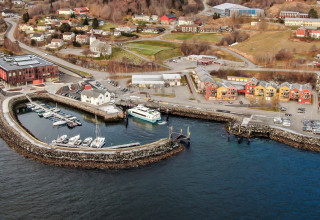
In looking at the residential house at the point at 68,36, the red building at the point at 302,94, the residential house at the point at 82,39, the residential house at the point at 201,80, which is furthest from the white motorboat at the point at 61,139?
the residential house at the point at 68,36

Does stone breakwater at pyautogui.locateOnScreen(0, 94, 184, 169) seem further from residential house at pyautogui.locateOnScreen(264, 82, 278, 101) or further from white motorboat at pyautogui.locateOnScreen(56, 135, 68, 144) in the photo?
residential house at pyautogui.locateOnScreen(264, 82, 278, 101)

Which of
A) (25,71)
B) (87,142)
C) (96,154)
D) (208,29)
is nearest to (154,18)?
(208,29)

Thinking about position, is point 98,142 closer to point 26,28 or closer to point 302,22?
point 302,22

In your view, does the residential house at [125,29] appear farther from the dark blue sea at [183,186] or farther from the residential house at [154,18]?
the dark blue sea at [183,186]

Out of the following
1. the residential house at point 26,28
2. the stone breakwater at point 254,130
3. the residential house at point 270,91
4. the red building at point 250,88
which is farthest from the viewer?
the residential house at point 26,28

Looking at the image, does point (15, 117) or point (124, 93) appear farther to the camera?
point (124, 93)

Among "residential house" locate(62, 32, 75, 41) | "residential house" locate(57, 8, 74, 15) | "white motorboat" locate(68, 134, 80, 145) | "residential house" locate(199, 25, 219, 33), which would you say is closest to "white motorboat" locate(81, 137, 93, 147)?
"white motorboat" locate(68, 134, 80, 145)

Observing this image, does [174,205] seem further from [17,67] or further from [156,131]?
[17,67]

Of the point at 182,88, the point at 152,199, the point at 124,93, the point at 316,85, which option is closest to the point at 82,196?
the point at 152,199
